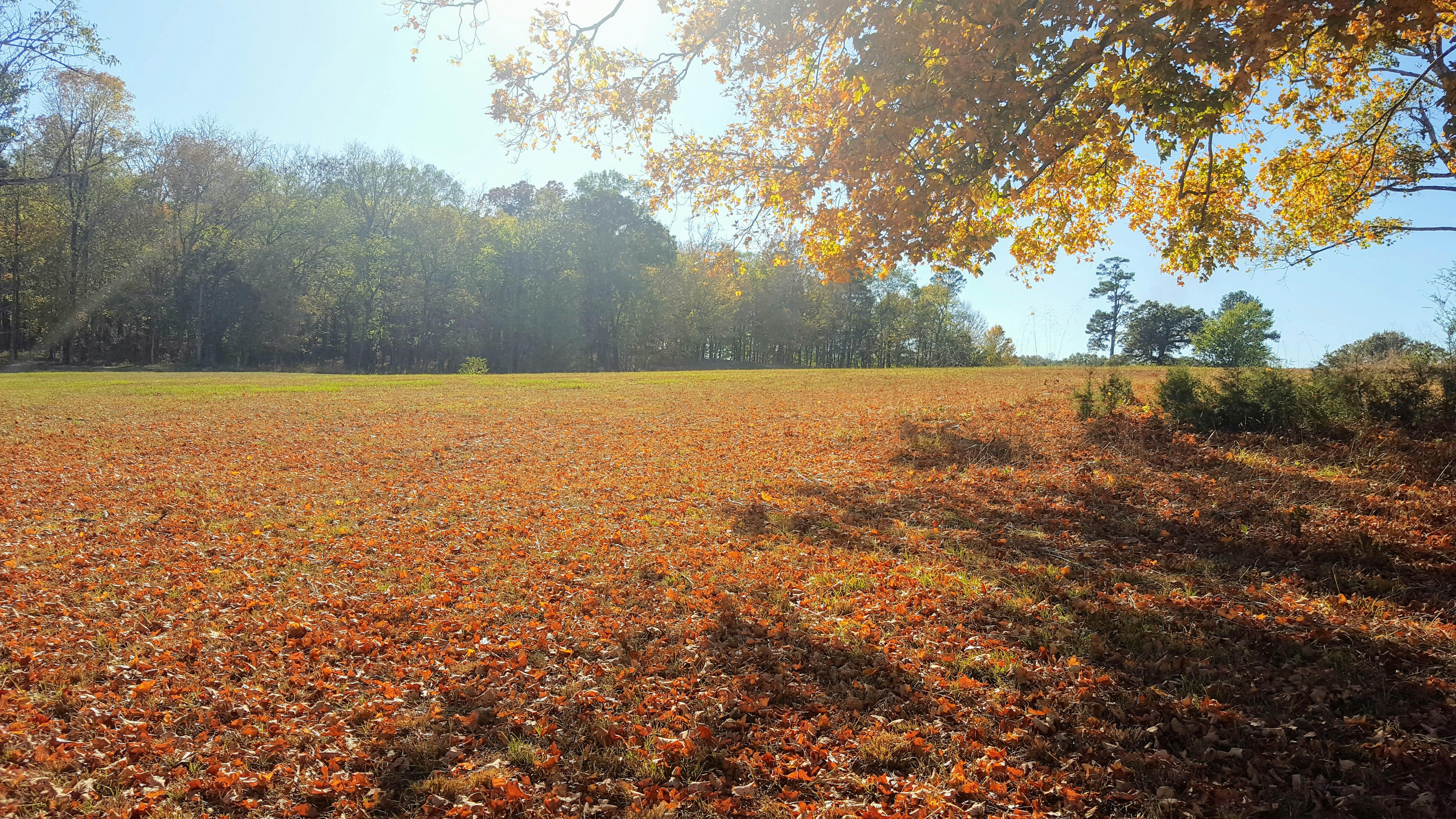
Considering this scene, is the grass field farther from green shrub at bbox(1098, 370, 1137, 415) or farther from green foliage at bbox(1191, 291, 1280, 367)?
green foliage at bbox(1191, 291, 1280, 367)

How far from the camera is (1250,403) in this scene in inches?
411

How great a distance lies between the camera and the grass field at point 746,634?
3660mm

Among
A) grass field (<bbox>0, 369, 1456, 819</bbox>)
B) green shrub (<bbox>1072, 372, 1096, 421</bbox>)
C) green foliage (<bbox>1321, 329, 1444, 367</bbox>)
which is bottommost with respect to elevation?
A: grass field (<bbox>0, 369, 1456, 819</bbox>)

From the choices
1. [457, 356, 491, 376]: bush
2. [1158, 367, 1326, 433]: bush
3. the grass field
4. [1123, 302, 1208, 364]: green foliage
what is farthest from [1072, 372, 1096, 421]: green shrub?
[1123, 302, 1208, 364]: green foliage

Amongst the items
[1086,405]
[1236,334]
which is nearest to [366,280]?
[1086,405]

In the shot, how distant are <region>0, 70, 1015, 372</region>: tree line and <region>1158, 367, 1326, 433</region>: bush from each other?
2139 cm

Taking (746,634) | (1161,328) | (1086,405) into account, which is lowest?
(746,634)

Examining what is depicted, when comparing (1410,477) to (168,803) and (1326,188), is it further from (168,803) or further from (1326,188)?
(168,803)

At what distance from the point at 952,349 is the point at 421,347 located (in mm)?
44854

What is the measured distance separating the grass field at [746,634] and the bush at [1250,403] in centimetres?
50

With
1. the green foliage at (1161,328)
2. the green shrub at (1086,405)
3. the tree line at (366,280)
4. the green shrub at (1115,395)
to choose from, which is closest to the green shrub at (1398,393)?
the green shrub at (1115,395)

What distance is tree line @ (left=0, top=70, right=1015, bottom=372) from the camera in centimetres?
4047

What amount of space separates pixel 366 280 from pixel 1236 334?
67.2m

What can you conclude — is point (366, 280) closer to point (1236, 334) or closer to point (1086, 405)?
point (1086, 405)
